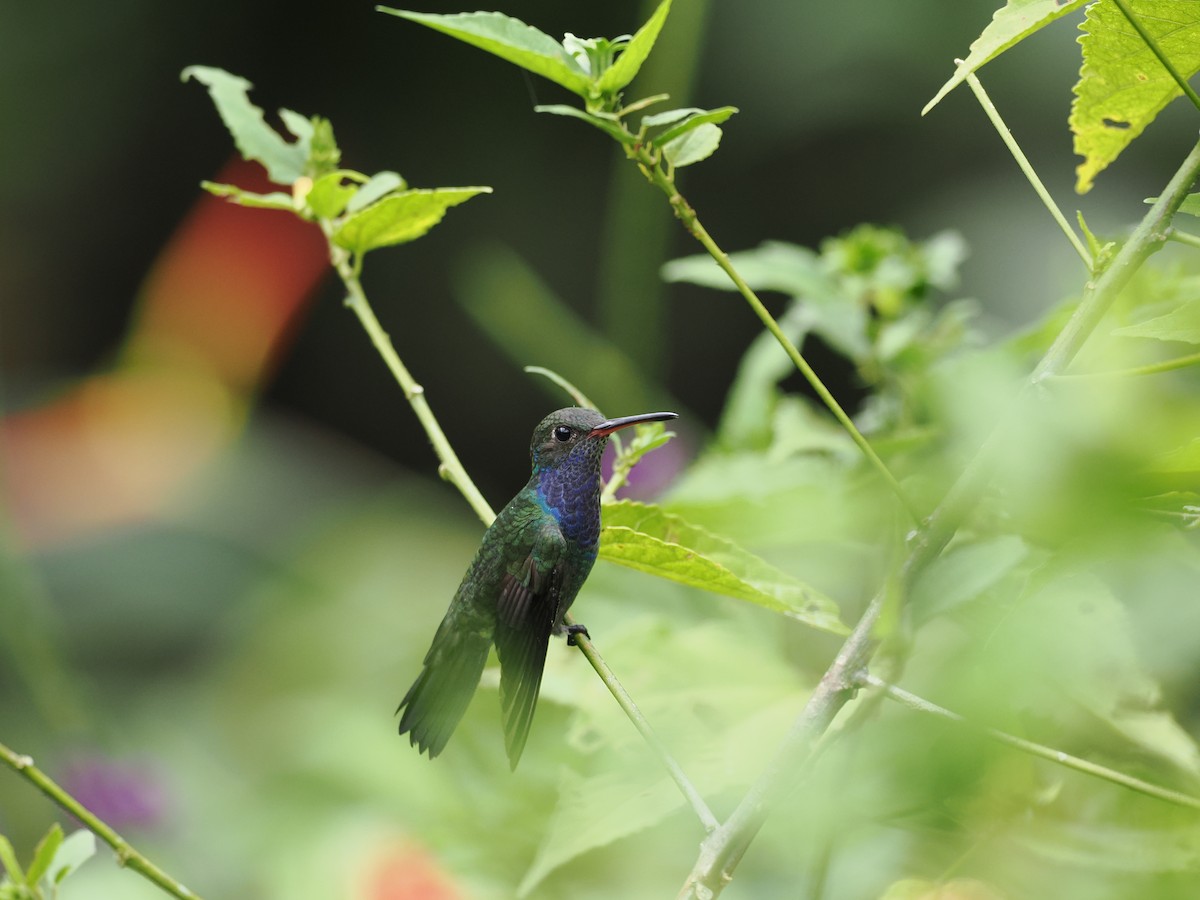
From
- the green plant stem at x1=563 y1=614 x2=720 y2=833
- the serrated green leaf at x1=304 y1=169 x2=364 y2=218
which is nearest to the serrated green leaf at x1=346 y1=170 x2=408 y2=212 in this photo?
the serrated green leaf at x1=304 y1=169 x2=364 y2=218

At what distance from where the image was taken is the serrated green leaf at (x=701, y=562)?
0.75m

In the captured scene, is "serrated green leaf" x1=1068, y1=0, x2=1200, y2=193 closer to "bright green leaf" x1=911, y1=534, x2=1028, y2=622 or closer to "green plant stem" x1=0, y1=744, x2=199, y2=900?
"bright green leaf" x1=911, y1=534, x2=1028, y2=622

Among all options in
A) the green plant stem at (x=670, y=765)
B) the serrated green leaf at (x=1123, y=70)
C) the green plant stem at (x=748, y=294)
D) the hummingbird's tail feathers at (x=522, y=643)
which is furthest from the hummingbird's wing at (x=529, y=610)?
the serrated green leaf at (x=1123, y=70)

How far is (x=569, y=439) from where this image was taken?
0.88 m

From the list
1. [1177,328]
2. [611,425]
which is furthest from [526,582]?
[1177,328]

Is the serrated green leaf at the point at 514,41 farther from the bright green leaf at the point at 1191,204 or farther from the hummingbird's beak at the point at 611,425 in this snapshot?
the bright green leaf at the point at 1191,204

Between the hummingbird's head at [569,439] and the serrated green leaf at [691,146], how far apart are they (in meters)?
0.20

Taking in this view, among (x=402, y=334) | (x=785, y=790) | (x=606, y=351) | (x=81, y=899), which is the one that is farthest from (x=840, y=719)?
(x=402, y=334)

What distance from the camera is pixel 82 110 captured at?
4.23 m

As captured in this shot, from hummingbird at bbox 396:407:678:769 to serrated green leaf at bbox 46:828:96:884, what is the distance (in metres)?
0.21

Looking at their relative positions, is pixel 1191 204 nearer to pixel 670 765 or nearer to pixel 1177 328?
pixel 1177 328

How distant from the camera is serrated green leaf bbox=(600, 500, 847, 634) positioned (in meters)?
0.75

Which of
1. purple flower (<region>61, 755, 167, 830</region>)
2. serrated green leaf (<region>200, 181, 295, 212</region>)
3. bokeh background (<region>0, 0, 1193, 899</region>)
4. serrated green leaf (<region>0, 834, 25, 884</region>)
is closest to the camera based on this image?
serrated green leaf (<region>0, 834, 25, 884</region>)

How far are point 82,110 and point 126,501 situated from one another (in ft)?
4.73
